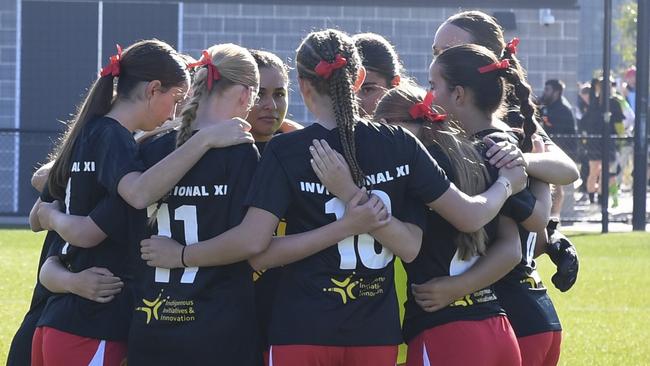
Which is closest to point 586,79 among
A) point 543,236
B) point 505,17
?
point 505,17

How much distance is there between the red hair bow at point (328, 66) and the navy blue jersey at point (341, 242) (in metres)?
0.18

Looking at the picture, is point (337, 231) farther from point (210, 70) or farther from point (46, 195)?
point (46, 195)

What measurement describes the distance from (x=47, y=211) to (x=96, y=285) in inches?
15.5

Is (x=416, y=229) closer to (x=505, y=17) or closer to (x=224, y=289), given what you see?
(x=224, y=289)

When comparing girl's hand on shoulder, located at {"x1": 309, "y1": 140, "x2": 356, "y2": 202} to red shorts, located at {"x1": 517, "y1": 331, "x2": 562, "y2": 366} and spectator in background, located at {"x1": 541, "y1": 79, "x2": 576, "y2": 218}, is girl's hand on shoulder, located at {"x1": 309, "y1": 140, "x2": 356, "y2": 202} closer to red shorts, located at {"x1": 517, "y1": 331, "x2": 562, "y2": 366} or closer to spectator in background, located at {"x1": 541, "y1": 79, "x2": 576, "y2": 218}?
red shorts, located at {"x1": 517, "y1": 331, "x2": 562, "y2": 366}

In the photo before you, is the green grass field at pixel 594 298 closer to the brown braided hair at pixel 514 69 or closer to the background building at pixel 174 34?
the brown braided hair at pixel 514 69

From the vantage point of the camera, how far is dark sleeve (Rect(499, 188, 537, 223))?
13.9 ft

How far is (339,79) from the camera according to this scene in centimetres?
388

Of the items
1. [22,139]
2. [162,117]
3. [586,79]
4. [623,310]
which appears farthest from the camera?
[586,79]

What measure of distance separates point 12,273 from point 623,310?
557 centimetres

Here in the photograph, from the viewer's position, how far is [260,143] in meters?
4.81

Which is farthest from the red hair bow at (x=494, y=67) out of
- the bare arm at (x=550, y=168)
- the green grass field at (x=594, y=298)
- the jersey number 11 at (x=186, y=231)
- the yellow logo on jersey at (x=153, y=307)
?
the green grass field at (x=594, y=298)

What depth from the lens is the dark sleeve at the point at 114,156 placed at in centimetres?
404

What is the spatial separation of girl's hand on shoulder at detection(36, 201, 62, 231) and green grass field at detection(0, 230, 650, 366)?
3.08 m
